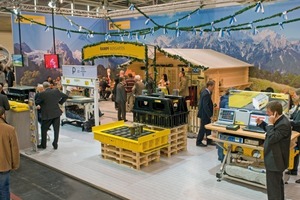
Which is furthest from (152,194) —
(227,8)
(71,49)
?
(71,49)

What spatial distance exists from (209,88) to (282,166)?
11.0ft

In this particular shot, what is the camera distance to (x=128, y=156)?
640cm

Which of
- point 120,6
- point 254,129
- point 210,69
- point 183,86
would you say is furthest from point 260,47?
point 120,6

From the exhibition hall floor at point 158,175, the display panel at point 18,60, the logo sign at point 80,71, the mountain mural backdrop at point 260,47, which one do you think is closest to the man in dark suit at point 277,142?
the exhibition hall floor at point 158,175

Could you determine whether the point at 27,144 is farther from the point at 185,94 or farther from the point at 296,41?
the point at 296,41

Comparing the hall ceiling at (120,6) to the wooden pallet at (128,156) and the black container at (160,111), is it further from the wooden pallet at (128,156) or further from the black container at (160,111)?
the wooden pallet at (128,156)

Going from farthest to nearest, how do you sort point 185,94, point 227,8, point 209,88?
point 227,8, point 185,94, point 209,88

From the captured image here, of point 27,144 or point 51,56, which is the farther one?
point 51,56

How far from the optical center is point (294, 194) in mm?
5066

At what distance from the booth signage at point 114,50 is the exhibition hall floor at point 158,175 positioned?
2594 millimetres

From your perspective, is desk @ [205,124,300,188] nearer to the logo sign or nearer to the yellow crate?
the yellow crate

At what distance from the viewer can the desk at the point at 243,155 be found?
5.12 meters

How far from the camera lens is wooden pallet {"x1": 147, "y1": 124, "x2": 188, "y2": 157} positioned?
22.8 feet

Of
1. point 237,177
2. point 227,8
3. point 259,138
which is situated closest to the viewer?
point 259,138
